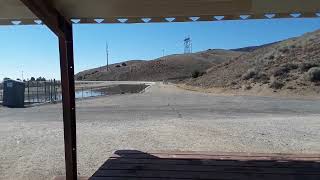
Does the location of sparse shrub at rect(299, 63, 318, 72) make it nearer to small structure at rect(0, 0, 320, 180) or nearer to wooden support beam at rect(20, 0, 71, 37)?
small structure at rect(0, 0, 320, 180)

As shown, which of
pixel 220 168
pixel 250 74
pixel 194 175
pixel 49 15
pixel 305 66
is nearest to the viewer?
pixel 49 15

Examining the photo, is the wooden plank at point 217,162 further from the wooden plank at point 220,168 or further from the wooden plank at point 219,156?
the wooden plank at point 219,156

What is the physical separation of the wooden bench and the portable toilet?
22.9m

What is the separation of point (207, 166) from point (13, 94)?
80.6 ft

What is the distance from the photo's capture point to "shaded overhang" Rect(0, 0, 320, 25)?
6531 millimetres

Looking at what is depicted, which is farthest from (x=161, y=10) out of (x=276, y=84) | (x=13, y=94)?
(x=276, y=84)

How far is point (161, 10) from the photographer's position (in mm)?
7070

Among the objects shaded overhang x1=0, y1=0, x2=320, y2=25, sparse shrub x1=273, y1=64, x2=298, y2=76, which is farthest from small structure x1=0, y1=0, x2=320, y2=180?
sparse shrub x1=273, y1=64, x2=298, y2=76

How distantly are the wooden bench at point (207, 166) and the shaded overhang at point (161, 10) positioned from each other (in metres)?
1.95

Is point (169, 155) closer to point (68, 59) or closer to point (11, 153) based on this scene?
point (68, 59)

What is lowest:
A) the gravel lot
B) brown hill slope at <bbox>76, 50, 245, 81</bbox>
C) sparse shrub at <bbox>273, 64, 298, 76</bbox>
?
the gravel lot

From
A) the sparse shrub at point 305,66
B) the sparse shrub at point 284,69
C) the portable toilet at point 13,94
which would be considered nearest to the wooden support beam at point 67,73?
the portable toilet at point 13,94

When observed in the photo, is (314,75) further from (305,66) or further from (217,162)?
(217,162)

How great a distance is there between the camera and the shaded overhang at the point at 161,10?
6.53 metres
